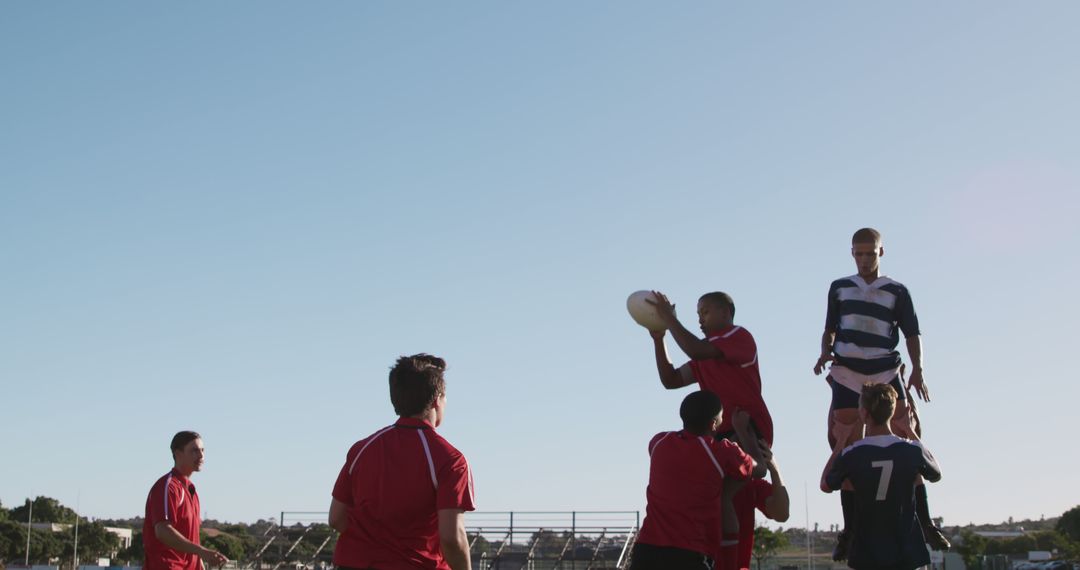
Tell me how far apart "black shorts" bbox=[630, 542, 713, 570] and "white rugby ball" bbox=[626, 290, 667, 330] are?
1.79 m

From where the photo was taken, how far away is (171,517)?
10.5 meters

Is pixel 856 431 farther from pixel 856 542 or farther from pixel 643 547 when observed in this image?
pixel 643 547

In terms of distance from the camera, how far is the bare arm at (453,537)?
6020mm

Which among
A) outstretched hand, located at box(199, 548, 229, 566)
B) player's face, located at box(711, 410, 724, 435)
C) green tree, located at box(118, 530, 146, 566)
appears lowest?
green tree, located at box(118, 530, 146, 566)

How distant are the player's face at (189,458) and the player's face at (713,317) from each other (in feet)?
18.1

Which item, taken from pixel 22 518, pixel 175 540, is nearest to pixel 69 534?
pixel 22 518

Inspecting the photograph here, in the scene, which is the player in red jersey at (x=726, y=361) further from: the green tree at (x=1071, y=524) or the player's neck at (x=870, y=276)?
the green tree at (x=1071, y=524)

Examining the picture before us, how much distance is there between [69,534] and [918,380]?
11922 centimetres

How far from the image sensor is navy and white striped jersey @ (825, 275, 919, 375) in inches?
356

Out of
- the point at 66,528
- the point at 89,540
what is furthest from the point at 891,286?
the point at 66,528

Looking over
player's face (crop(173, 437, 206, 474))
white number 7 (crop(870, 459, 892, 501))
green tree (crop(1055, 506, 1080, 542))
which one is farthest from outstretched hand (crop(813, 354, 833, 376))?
green tree (crop(1055, 506, 1080, 542))

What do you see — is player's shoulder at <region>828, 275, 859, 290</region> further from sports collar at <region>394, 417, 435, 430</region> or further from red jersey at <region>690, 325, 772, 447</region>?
sports collar at <region>394, 417, 435, 430</region>

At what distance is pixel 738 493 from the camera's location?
7.56 metres

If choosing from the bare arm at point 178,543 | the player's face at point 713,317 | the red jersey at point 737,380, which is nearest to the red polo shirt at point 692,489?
the red jersey at point 737,380
